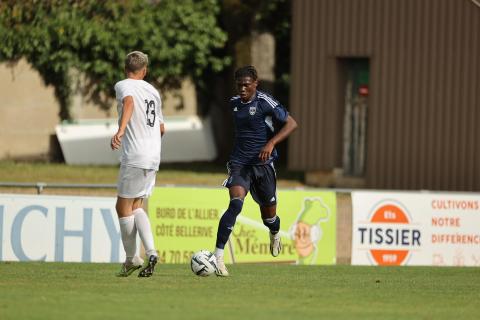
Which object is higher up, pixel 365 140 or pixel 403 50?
pixel 403 50

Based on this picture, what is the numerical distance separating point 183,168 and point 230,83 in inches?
149

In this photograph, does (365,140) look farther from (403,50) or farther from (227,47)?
(227,47)

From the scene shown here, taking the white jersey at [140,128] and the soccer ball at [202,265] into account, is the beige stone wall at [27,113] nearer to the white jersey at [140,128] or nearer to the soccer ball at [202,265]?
the soccer ball at [202,265]

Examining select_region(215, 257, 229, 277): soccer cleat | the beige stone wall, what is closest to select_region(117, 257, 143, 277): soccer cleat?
select_region(215, 257, 229, 277): soccer cleat

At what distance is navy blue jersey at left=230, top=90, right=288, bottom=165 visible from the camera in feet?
44.1

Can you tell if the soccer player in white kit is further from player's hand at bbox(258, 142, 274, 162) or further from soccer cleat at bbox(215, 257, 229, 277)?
player's hand at bbox(258, 142, 274, 162)

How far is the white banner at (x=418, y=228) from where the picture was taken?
19.8m

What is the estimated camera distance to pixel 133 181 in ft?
41.2

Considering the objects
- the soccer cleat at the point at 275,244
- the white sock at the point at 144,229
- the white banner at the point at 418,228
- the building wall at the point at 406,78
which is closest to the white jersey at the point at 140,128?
the white sock at the point at 144,229

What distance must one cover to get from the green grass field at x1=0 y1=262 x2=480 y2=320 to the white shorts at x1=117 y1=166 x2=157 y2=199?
773 mm

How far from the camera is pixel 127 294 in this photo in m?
11.2

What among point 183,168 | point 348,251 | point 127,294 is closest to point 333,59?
point 183,168

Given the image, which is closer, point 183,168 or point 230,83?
point 183,168

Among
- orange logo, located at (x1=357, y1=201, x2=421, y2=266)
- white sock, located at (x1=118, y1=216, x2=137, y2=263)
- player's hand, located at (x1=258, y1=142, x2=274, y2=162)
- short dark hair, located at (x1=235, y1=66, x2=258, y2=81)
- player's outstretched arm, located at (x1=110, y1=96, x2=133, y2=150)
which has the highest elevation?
short dark hair, located at (x1=235, y1=66, x2=258, y2=81)
